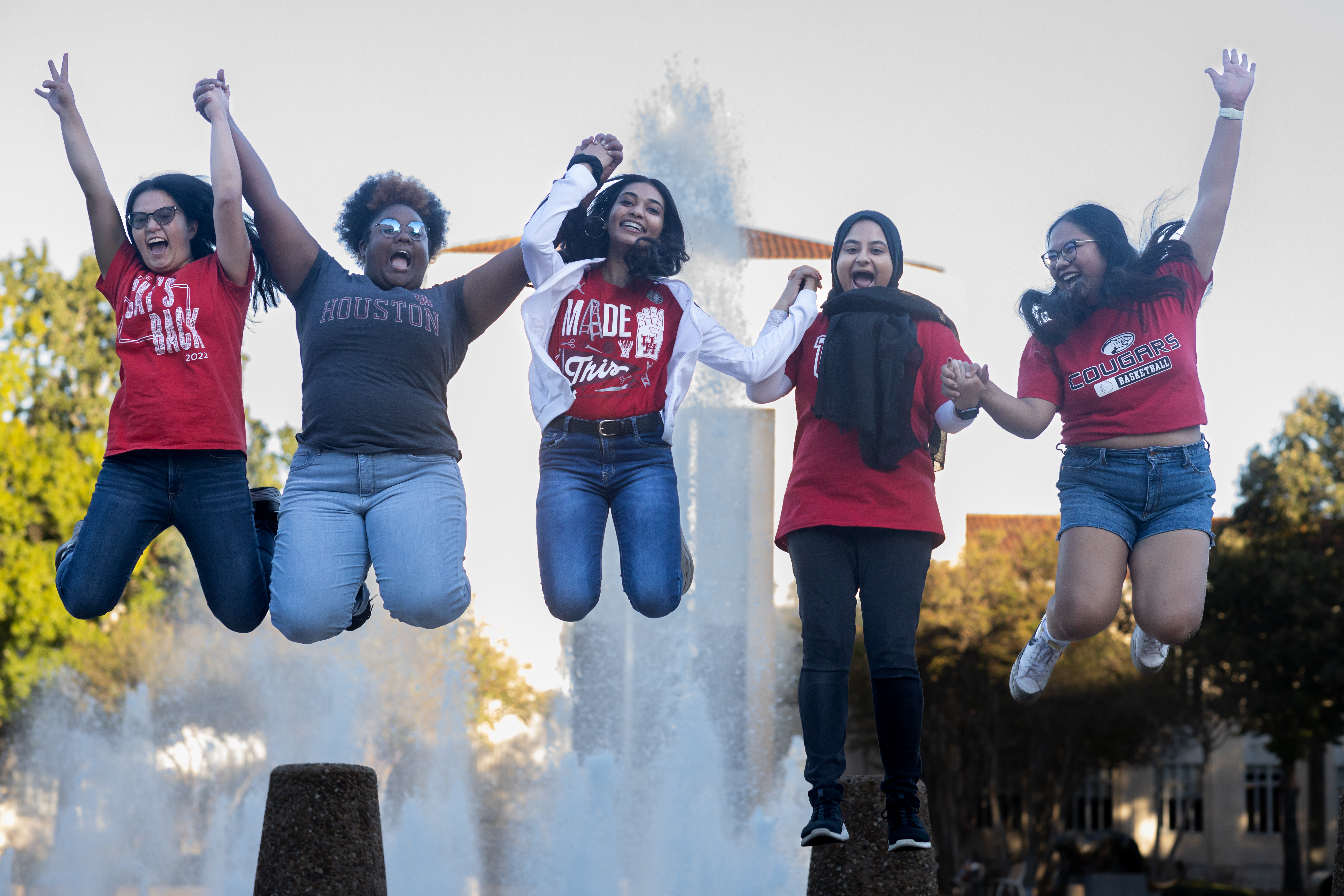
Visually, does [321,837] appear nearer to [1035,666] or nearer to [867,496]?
[1035,666]

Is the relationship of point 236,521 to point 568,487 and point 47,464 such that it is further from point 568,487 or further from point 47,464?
point 47,464

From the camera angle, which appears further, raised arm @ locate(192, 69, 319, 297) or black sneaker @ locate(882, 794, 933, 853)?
raised arm @ locate(192, 69, 319, 297)

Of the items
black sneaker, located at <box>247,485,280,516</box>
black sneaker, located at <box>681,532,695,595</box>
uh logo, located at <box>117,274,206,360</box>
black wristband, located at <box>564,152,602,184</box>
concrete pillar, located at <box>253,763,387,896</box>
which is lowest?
concrete pillar, located at <box>253,763,387,896</box>

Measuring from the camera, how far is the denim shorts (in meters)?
6.16

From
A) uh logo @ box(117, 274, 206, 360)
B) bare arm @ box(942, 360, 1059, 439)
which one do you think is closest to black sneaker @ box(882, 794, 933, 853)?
bare arm @ box(942, 360, 1059, 439)

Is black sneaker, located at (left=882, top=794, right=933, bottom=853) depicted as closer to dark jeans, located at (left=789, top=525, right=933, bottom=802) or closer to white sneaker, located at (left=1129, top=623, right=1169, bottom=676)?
dark jeans, located at (left=789, top=525, right=933, bottom=802)

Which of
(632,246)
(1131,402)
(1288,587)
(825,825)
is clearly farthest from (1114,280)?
(1288,587)

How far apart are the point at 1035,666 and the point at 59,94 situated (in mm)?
5719

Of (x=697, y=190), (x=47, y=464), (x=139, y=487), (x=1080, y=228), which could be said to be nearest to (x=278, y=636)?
(x=47, y=464)

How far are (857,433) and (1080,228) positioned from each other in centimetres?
166

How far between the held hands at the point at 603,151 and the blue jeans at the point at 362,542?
163cm

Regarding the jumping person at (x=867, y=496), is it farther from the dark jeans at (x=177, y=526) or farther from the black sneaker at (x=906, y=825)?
the dark jeans at (x=177, y=526)

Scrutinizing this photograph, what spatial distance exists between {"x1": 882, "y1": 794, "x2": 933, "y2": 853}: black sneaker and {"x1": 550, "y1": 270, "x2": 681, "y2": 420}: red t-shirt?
210 centimetres

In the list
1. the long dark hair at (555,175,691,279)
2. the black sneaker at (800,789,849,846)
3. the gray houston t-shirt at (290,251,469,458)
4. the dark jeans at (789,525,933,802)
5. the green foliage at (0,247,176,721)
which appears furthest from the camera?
the green foliage at (0,247,176,721)
